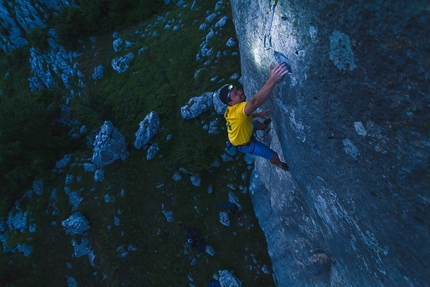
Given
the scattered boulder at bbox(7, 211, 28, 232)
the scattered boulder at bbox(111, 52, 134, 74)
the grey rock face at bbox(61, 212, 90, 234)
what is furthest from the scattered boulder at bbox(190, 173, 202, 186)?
the scattered boulder at bbox(111, 52, 134, 74)

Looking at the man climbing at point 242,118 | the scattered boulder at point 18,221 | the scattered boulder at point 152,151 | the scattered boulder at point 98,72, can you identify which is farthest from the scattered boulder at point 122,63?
the man climbing at point 242,118

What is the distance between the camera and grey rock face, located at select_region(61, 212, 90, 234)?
1695 cm

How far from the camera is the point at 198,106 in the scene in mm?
17594

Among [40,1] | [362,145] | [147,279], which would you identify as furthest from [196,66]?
[40,1]

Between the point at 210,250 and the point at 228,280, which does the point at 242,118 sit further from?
the point at 228,280

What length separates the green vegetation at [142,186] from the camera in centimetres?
1507

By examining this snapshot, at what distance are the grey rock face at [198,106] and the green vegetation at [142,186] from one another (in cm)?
53

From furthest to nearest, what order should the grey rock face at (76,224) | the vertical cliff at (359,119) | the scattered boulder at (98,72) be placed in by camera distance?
the scattered boulder at (98,72) → the grey rock face at (76,224) → the vertical cliff at (359,119)

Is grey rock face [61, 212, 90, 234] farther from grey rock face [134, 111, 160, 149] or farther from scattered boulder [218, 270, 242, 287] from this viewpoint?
scattered boulder [218, 270, 242, 287]

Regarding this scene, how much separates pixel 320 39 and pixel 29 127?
75.8 feet

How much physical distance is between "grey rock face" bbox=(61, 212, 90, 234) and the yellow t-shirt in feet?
48.2

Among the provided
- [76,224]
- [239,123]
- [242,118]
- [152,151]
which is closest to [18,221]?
[76,224]

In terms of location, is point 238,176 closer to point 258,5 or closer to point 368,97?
point 258,5

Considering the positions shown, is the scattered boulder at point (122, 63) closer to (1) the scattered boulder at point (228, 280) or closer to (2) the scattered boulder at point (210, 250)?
(2) the scattered boulder at point (210, 250)
